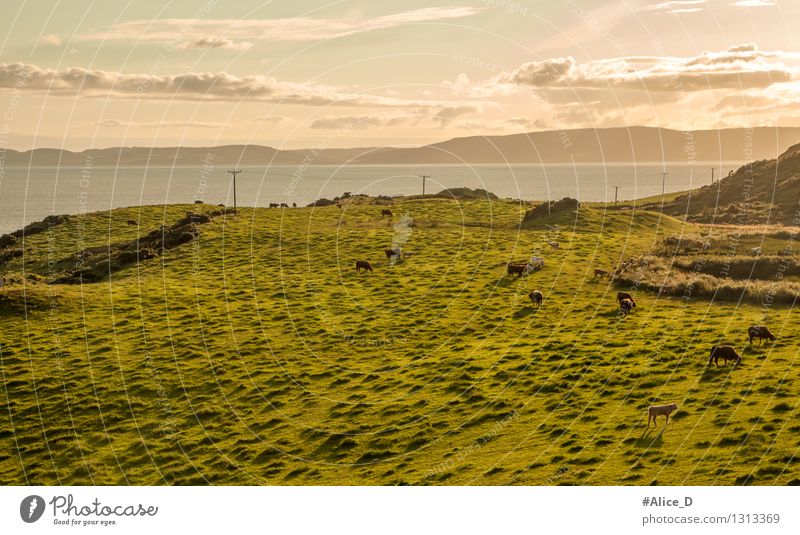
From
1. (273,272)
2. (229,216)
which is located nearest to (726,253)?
(273,272)

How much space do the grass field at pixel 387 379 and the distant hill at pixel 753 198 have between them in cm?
3910

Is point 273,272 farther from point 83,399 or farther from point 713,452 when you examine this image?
point 713,452

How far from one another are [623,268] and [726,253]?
13572 mm

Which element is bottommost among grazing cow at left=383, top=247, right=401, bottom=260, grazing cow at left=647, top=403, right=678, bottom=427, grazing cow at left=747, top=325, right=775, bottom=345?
grazing cow at left=647, top=403, right=678, bottom=427

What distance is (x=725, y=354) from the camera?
38.6 m

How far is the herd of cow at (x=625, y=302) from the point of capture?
107 feet

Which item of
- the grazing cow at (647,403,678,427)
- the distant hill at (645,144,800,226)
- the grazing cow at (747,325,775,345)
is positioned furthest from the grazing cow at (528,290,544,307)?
the distant hill at (645,144,800,226)

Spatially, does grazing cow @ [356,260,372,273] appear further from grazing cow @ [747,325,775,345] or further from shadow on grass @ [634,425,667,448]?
shadow on grass @ [634,425,667,448]

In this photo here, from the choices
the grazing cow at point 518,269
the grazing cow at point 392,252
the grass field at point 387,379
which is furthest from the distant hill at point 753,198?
the grazing cow at point 392,252

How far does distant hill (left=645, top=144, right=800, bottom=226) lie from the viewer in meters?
110

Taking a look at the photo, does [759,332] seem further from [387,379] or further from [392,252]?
[392,252]

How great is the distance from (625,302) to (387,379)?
18246 millimetres

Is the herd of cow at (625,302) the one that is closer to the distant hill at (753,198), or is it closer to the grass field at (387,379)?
the grass field at (387,379)

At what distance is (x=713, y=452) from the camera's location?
28859 millimetres
